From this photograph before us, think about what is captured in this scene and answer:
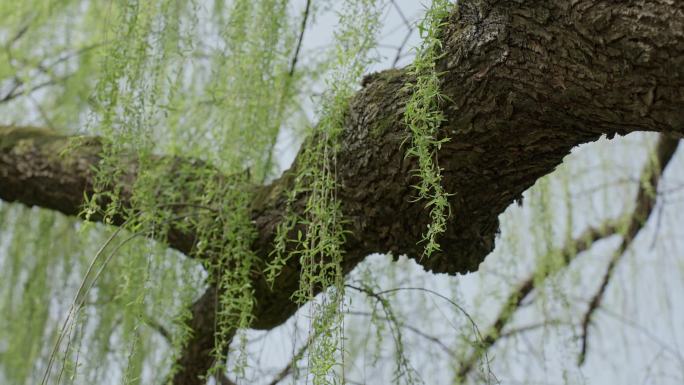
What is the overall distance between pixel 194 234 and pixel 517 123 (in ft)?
2.82

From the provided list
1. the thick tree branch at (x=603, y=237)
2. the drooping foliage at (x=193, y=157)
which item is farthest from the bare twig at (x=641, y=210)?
the drooping foliage at (x=193, y=157)

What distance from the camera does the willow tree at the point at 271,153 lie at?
Result: 118 centimetres

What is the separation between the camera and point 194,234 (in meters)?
1.90

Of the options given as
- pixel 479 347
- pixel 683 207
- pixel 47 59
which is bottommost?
pixel 479 347

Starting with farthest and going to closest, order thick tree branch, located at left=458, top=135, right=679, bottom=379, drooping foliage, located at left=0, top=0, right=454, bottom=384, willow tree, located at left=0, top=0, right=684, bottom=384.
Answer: thick tree branch, located at left=458, top=135, right=679, bottom=379, drooping foliage, located at left=0, top=0, right=454, bottom=384, willow tree, located at left=0, top=0, right=684, bottom=384

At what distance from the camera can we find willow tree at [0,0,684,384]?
3.89 feet

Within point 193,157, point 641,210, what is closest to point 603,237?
point 641,210

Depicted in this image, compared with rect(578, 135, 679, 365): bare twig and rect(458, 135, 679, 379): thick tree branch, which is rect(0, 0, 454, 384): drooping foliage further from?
rect(578, 135, 679, 365): bare twig

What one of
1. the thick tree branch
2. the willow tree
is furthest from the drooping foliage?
the thick tree branch

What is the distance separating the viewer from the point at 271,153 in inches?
77.5

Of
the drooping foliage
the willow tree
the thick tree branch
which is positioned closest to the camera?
the willow tree

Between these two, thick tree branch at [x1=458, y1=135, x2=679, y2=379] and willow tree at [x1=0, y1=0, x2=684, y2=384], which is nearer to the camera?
willow tree at [x1=0, y1=0, x2=684, y2=384]

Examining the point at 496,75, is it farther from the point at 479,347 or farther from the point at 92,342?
the point at 92,342

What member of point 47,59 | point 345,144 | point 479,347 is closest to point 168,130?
point 47,59
